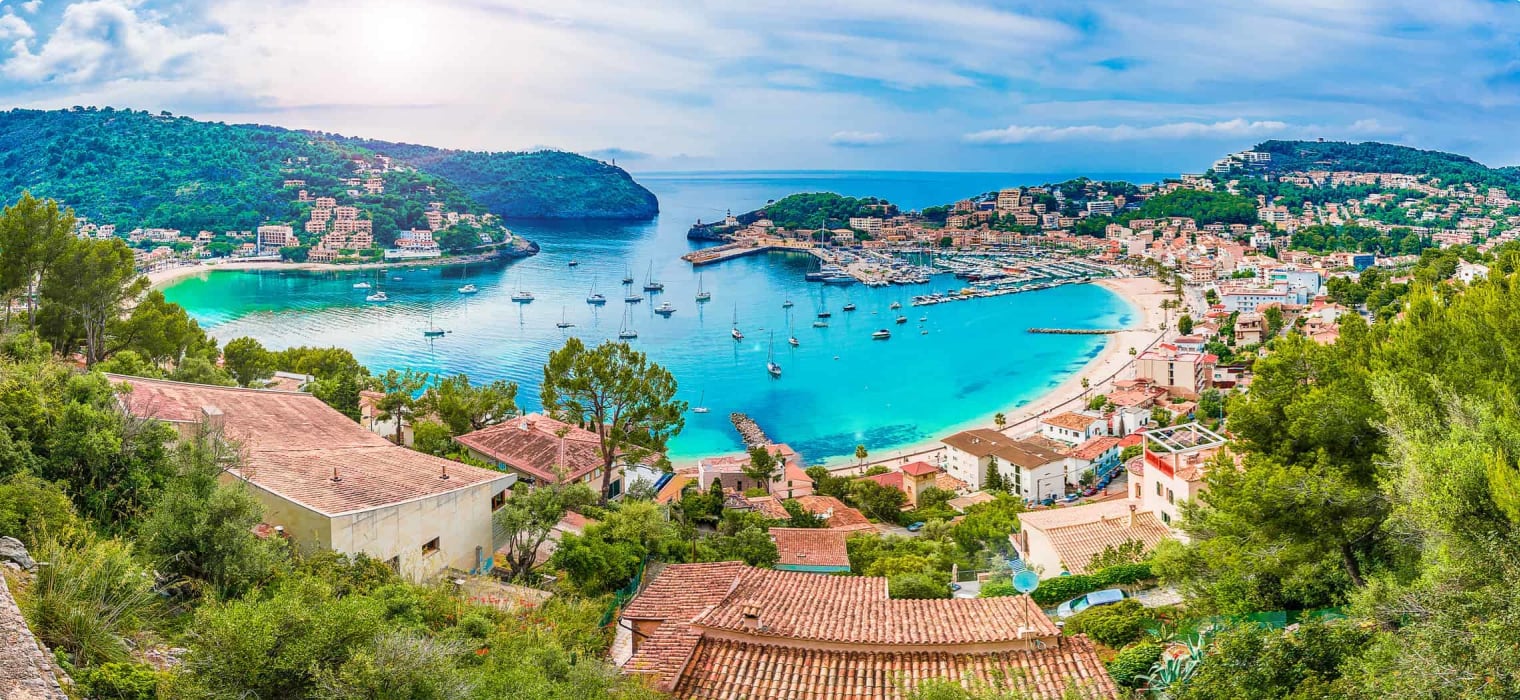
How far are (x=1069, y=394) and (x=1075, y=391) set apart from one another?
1.80 ft

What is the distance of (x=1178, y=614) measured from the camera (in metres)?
6.99

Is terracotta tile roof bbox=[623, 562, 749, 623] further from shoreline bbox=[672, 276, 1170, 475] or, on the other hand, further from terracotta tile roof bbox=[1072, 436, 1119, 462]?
terracotta tile roof bbox=[1072, 436, 1119, 462]

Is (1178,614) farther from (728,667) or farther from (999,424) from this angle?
(999,424)

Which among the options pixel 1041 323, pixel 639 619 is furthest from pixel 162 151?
pixel 639 619

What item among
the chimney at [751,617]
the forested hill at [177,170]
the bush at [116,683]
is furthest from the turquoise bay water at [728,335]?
the bush at [116,683]

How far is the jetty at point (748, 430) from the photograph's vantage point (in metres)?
28.5

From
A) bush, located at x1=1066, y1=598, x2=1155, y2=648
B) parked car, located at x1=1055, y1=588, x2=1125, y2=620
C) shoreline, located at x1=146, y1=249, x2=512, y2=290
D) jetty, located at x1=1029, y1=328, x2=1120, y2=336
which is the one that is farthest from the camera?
shoreline, located at x1=146, y1=249, x2=512, y2=290

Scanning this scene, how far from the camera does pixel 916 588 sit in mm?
8570

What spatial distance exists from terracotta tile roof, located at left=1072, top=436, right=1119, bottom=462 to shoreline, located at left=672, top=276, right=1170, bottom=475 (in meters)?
3.37

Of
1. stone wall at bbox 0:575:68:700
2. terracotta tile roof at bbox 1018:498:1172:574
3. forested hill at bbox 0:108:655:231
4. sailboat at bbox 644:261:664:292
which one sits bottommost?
sailboat at bbox 644:261:664:292

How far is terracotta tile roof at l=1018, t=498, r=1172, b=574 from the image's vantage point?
32.9 ft

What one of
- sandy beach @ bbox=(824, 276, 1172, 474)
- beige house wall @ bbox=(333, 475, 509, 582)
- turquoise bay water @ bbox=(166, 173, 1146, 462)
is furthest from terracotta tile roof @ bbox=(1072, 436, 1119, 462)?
beige house wall @ bbox=(333, 475, 509, 582)

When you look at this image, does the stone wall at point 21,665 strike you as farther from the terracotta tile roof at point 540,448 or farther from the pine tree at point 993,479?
the pine tree at point 993,479

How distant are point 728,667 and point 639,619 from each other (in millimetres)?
1549
